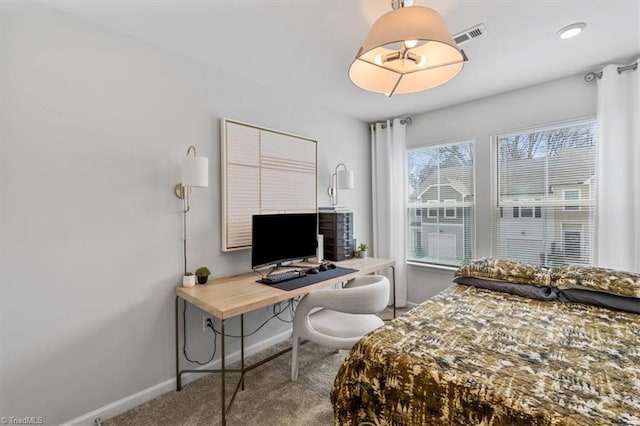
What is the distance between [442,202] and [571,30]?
6.57 feet

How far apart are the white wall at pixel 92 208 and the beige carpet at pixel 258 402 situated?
203mm

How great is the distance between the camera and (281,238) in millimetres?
2629

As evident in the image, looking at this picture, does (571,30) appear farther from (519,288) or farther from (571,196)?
(519,288)

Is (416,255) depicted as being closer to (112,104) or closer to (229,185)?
(229,185)

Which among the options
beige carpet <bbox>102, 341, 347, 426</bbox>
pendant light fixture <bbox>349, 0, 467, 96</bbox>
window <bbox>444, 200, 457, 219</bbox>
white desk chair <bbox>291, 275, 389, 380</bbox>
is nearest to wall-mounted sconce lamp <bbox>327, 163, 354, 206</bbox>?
window <bbox>444, 200, 457, 219</bbox>

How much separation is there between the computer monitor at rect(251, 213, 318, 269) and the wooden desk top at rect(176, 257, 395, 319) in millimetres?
214

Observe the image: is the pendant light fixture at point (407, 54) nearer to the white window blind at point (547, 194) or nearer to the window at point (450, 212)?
the white window blind at point (547, 194)

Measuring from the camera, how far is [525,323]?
1.85 metres

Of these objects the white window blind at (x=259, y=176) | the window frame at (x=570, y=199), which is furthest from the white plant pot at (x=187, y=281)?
the window frame at (x=570, y=199)

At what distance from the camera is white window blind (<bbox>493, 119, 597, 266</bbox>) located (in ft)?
8.84

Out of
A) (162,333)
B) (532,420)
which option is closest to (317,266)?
(162,333)

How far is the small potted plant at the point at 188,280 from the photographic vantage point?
2178mm

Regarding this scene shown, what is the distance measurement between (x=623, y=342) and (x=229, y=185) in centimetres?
278

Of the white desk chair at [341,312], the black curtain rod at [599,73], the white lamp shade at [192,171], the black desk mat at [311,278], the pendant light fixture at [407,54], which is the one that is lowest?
the white desk chair at [341,312]
